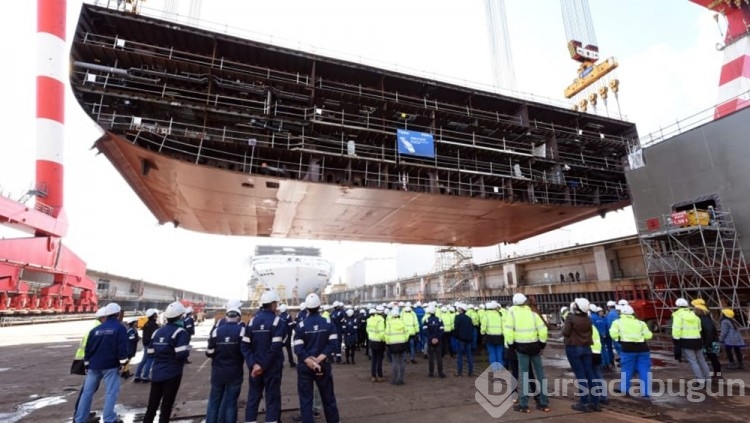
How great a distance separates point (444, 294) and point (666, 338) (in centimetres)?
2237

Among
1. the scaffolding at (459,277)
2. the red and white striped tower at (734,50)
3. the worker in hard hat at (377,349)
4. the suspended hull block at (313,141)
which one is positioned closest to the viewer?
the worker in hard hat at (377,349)

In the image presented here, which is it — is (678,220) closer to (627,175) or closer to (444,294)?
(627,175)

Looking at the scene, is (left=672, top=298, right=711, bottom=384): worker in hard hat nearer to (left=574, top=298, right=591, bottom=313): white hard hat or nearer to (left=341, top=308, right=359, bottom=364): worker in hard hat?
(left=574, top=298, right=591, bottom=313): white hard hat

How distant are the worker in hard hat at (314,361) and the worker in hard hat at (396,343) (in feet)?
10.5

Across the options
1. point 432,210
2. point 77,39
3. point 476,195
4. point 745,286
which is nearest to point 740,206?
point 745,286

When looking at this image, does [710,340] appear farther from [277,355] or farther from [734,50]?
[734,50]

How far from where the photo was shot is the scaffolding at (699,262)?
12.2 m

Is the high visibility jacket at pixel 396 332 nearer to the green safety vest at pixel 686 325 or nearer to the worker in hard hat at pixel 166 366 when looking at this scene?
the worker in hard hat at pixel 166 366

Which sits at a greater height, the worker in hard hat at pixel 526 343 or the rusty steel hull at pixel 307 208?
the rusty steel hull at pixel 307 208

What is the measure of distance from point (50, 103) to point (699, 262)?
33587mm

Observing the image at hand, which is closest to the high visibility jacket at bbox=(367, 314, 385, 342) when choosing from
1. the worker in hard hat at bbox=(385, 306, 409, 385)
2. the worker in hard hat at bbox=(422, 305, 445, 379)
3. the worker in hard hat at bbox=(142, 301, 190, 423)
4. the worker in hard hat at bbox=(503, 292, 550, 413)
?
the worker in hard hat at bbox=(385, 306, 409, 385)

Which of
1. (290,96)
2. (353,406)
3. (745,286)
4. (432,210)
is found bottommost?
(353,406)

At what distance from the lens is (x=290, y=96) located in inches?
550

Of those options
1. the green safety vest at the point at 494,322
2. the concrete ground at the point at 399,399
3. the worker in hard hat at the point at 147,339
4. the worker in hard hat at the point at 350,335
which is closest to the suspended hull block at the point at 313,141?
the worker in hard hat at the point at 350,335
